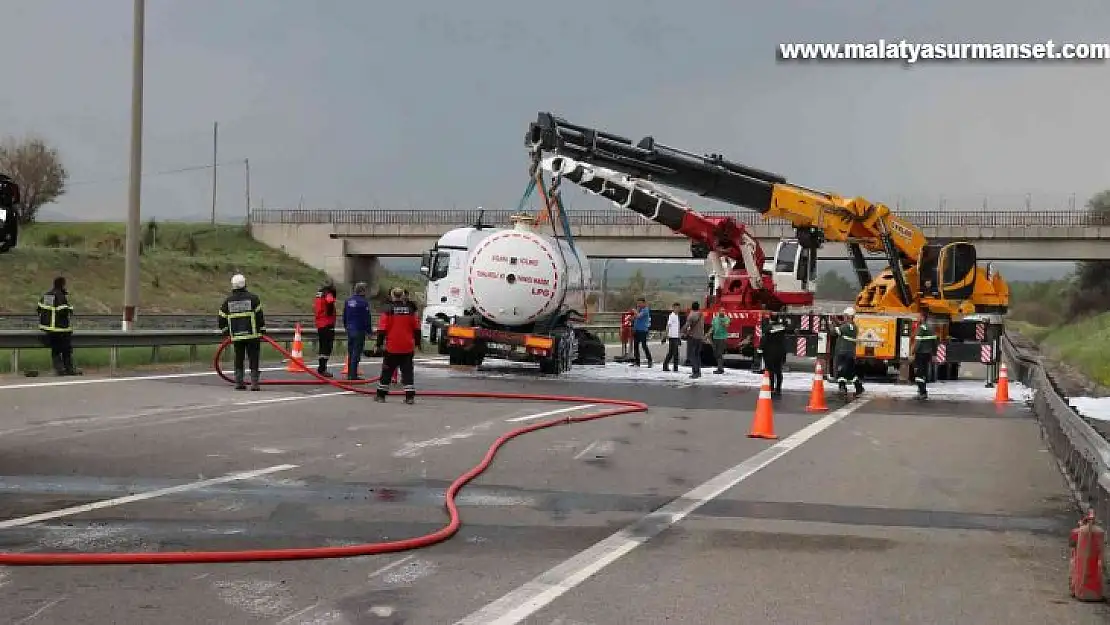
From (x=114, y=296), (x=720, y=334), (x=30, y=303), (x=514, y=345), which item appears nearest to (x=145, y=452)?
(x=514, y=345)

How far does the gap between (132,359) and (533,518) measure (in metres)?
18.3

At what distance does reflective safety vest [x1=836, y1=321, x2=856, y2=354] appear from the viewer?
22.4 m

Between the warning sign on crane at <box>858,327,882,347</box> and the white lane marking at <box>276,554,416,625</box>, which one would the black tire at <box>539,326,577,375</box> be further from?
the white lane marking at <box>276,554,416,625</box>

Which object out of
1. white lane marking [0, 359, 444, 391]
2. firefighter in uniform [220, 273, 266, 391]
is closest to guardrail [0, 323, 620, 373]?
white lane marking [0, 359, 444, 391]

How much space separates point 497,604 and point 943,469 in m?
7.40

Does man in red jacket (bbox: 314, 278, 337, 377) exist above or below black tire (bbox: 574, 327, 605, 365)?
above

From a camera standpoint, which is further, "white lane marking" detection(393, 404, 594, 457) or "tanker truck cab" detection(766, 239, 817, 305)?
"tanker truck cab" detection(766, 239, 817, 305)

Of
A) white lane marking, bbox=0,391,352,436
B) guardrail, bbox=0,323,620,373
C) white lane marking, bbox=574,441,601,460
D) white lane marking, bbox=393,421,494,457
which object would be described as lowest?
white lane marking, bbox=574,441,601,460

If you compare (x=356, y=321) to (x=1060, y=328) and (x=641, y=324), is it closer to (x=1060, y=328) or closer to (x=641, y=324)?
(x=641, y=324)

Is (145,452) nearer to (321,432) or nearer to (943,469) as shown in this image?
(321,432)

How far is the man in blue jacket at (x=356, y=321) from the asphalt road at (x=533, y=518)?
394 cm

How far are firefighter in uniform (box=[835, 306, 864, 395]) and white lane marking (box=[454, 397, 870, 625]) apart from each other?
983 cm

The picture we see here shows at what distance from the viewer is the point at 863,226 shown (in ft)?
89.3

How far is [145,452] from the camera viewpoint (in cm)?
1196
